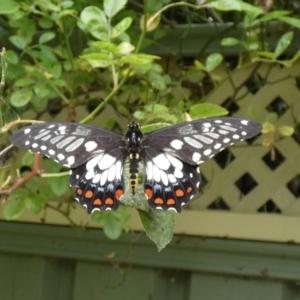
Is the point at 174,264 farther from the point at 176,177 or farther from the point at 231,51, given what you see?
the point at 176,177

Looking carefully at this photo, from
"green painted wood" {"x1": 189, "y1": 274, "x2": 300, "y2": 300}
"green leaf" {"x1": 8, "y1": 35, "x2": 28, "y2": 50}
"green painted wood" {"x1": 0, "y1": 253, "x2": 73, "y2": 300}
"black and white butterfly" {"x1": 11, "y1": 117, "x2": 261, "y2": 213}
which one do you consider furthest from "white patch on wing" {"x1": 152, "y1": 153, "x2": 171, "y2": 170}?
"green painted wood" {"x1": 0, "y1": 253, "x2": 73, "y2": 300}

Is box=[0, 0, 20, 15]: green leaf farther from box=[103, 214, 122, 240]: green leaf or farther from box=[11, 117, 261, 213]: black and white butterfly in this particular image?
box=[103, 214, 122, 240]: green leaf

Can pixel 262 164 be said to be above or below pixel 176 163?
above

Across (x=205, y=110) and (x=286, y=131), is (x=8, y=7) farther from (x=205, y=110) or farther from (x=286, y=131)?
(x=286, y=131)

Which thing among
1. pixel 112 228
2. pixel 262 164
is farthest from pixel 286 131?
pixel 112 228

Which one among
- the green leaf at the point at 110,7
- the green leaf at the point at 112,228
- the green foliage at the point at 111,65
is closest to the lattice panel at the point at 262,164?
the green foliage at the point at 111,65
